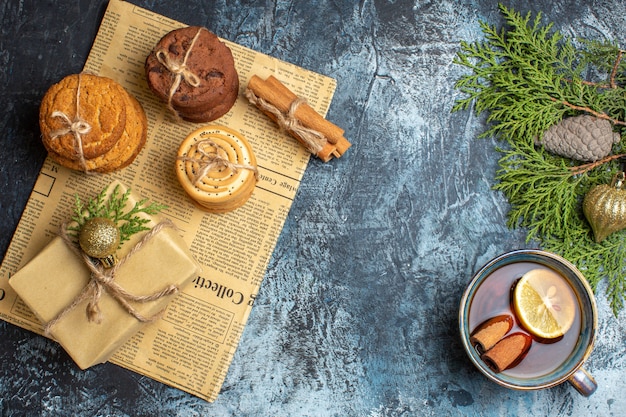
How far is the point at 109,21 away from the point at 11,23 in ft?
0.95

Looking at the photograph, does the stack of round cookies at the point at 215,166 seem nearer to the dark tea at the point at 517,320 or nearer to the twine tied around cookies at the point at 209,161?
the twine tied around cookies at the point at 209,161

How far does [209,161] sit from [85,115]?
32 centimetres

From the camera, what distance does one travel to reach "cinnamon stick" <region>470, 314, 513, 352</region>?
4.66 feet

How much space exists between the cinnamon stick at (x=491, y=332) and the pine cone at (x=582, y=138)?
0.49 meters

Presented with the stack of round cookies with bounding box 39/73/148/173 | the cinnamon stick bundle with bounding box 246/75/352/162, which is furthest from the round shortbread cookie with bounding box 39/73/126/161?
the cinnamon stick bundle with bounding box 246/75/352/162

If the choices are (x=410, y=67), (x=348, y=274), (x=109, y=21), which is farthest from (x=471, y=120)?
(x=109, y=21)

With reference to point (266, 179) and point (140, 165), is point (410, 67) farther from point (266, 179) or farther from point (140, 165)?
point (140, 165)

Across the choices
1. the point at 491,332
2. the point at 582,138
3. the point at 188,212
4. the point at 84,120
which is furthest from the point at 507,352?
the point at 84,120

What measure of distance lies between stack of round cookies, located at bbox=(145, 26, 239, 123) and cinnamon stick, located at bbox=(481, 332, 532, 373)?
3.11 ft

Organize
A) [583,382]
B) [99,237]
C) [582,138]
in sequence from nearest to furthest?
1. [99,237]
2. [583,382]
3. [582,138]

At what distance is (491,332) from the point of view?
1.43 metres

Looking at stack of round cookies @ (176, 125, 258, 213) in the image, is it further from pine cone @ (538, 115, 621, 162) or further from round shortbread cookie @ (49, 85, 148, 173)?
pine cone @ (538, 115, 621, 162)

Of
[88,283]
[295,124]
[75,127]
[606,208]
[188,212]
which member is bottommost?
[88,283]

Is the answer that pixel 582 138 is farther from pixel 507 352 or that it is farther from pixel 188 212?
pixel 188 212
